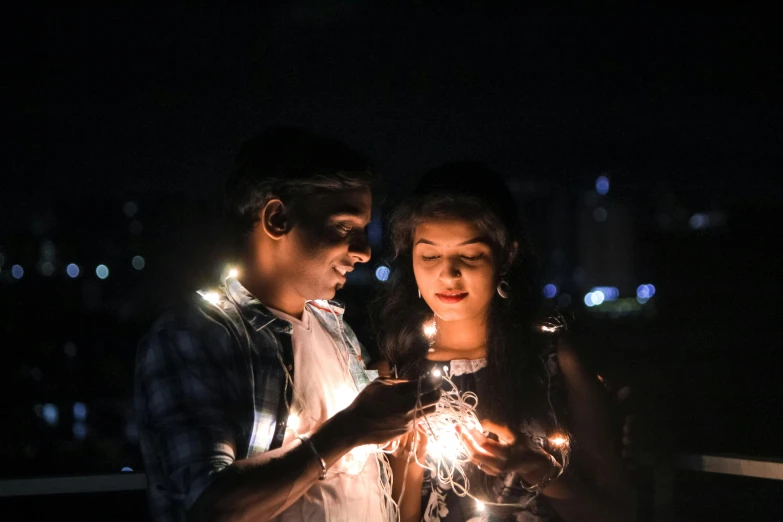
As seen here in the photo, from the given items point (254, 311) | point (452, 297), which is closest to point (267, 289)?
point (254, 311)

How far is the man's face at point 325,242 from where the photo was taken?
2.80 meters

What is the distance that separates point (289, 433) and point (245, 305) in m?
0.50

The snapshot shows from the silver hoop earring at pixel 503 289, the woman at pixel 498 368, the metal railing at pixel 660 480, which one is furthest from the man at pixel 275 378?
Result: the metal railing at pixel 660 480

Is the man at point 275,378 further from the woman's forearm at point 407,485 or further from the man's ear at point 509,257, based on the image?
the man's ear at point 509,257

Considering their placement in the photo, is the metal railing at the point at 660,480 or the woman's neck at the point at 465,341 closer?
the woman's neck at the point at 465,341

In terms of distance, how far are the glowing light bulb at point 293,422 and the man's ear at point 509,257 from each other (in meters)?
1.31

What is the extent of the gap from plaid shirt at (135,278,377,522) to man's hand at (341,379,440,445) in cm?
28

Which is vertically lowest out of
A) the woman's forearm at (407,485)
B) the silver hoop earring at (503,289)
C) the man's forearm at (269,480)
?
the woman's forearm at (407,485)

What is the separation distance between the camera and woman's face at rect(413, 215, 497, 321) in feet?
10.8

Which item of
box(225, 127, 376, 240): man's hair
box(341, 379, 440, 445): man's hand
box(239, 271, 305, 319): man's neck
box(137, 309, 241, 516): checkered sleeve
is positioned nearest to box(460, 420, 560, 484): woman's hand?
box(341, 379, 440, 445): man's hand

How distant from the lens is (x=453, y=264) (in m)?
3.28

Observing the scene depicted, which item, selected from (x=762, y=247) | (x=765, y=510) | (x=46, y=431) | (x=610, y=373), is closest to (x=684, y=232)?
(x=762, y=247)

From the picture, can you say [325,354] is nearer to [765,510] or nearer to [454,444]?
[454,444]

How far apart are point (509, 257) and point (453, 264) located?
→ 39cm
